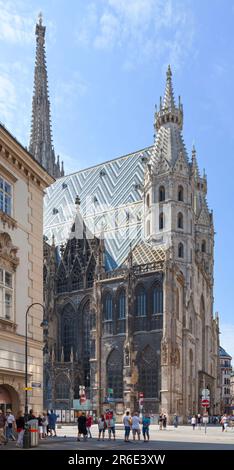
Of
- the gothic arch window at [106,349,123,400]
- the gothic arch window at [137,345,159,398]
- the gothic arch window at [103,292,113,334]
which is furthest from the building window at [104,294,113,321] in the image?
the gothic arch window at [137,345,159,398]

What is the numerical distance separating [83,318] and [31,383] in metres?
54.6

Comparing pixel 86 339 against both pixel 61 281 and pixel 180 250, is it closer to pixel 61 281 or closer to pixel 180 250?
pixel 61 281

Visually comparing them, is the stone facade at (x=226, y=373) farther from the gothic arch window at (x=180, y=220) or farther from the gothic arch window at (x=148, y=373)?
the gothic arch window at (x=148, y=373)

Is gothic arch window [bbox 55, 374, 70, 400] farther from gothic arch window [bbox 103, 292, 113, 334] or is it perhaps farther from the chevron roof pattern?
the chevron roof pattern

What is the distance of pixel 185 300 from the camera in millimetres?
78062

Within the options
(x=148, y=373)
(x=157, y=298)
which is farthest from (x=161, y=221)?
(x=148, y=373)

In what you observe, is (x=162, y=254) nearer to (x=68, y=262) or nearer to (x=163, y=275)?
(x=163, y=275)

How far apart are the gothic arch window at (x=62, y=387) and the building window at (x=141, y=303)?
1343cm

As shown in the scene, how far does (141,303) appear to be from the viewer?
243ft

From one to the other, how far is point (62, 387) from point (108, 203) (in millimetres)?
26263

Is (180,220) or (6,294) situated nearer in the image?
(6,294)

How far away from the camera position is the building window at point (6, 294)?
26.2 metres

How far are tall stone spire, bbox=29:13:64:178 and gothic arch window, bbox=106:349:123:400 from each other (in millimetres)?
50455
